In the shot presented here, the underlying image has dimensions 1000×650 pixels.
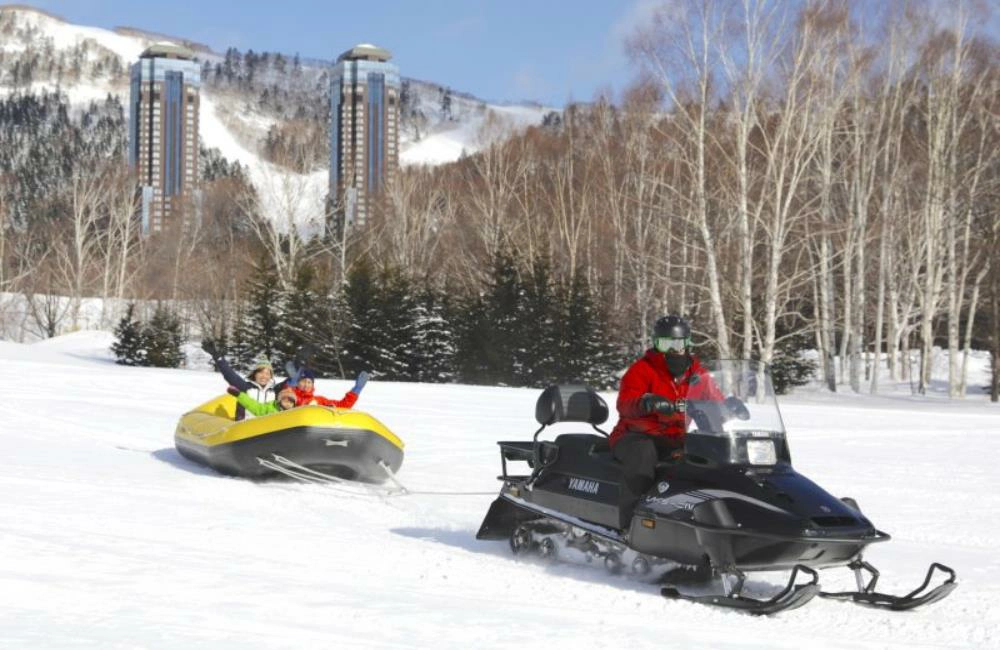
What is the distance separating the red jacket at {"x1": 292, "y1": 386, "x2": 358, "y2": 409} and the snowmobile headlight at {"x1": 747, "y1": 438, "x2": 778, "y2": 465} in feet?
16.2

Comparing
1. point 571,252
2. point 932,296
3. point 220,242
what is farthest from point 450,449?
point 220,242

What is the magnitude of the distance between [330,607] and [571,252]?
2942 centimetres

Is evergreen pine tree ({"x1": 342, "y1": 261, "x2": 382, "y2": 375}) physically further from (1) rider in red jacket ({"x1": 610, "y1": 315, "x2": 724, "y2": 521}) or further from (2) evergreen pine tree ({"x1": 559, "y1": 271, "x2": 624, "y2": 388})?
(1) rider in red jacket ({"x1": 610, "y1": 315, "x2": 724, "y2": 521})

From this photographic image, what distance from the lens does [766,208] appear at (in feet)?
84.1

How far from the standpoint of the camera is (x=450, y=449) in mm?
12031

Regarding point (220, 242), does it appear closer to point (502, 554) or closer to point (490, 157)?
point (490, 157)

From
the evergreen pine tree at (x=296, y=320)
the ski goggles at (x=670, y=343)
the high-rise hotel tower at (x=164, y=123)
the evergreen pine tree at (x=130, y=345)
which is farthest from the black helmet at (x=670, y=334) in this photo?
the high-rise hotel tower at (x=164, y=123)

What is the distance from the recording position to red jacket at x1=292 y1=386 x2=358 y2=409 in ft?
31.2

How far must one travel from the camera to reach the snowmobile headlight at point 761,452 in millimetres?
5199

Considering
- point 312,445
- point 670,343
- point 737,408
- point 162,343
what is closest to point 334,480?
point 312,445

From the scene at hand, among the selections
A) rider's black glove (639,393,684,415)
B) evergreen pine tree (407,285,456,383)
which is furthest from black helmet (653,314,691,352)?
evergreen pine tree (407,285,456,383)

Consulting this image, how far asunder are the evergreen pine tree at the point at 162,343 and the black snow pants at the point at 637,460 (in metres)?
27.4

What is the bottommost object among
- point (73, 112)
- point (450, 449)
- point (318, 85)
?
point (450, 449)

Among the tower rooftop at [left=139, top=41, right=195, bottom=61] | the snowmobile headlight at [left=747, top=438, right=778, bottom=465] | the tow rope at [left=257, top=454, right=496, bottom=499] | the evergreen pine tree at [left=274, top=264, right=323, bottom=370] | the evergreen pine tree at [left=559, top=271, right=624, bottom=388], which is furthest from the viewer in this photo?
the tower rooftop at [left=139, top=41, right=195, bottom=61]
